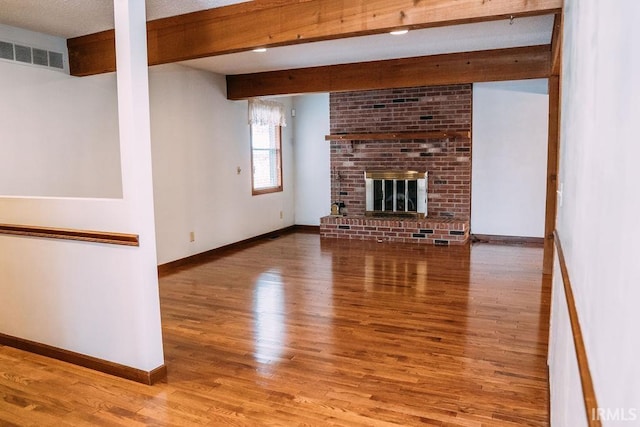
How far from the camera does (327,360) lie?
3.03 meters

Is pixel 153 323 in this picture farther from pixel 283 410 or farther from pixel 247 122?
pixel 247 122

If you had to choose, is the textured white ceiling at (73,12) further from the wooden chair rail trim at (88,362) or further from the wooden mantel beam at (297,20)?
the wooden chair rail trim at (88,362)

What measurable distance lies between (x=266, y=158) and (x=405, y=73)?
2.99 meters

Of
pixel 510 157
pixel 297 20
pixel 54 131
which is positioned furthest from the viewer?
pixel 510 157

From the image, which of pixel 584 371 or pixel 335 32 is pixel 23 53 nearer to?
pixel 335 32

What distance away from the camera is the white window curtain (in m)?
7.04

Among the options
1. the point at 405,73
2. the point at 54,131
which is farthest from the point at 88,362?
the point at 405,73

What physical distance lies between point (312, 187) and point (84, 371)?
18.5 feet

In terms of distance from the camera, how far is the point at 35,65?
4.03 metres

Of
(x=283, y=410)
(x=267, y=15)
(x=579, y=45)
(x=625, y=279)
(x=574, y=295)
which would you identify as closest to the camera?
(x=625, y=279)

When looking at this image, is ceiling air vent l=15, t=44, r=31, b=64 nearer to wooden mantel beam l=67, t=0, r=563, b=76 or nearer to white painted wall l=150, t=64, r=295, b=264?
wooden mantel beam l=67, t=0, r=563, b=76

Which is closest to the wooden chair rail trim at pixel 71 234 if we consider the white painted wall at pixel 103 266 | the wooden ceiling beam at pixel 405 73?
the white painted wall at pixel 103 266

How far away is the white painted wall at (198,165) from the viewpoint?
545 centimetres

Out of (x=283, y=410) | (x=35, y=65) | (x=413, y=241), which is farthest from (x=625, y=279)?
(x=413, y=241)
